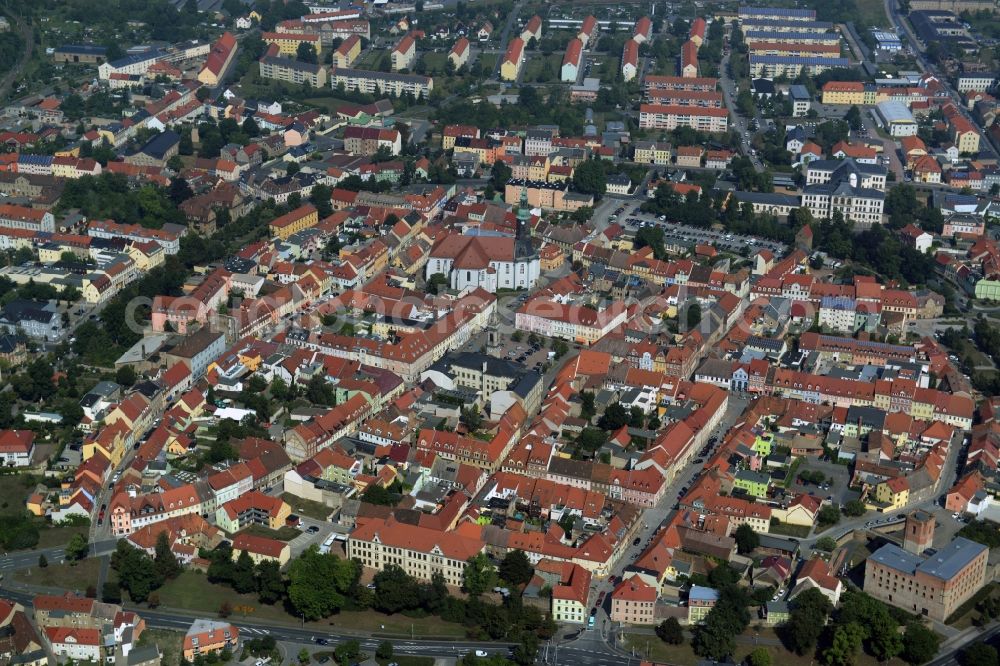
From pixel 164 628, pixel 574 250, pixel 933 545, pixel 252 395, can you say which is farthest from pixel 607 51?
pixel 164 628

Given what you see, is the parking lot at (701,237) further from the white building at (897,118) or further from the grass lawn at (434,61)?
the grass lawn at (434,61)

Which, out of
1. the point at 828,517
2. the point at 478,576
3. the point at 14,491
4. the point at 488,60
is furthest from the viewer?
the point at 488,60

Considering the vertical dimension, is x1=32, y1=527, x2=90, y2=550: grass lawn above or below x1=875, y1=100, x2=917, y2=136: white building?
below

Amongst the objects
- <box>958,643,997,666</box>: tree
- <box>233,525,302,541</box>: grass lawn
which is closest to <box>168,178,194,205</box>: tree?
<box>233,525,302,541</box>: grass lawn

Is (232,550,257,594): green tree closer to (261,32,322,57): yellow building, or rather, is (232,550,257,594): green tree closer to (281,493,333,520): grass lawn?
(281,493,333,520): grass lawn

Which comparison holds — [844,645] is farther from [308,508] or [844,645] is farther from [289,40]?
[289,40]

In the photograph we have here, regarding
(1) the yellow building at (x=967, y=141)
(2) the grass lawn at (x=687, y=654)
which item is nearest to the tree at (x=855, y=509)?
(2) the grass lawn at (x=687, y=654)

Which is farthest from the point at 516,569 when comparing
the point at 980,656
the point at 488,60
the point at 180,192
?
the point at 488,60
